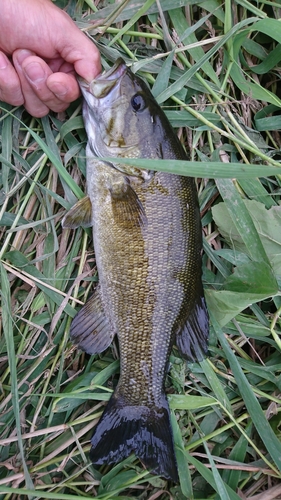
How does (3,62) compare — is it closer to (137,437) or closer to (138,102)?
(138,102)

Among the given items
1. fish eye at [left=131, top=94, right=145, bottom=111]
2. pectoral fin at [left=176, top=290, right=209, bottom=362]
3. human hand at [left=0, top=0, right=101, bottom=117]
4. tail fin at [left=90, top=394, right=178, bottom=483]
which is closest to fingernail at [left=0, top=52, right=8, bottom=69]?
human hand at [left=0, top=0, right=101, bottom=117]

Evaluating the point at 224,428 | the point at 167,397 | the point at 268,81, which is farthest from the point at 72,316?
the point at 268,81

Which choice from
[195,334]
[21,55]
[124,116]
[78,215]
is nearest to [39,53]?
[21,55]

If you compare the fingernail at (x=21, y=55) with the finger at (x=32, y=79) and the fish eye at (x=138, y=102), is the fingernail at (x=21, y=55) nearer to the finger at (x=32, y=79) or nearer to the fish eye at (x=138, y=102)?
the finger at (x=32, y=79)

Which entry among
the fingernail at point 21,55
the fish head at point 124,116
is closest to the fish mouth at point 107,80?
the fish head at point 124,116

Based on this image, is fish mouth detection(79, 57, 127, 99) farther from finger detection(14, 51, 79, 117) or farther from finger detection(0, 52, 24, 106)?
finger detection(0, 52, 24, 106)

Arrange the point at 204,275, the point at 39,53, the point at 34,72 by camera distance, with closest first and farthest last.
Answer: the point at 34,72 → the point at 39,53 → the point at 204,275
